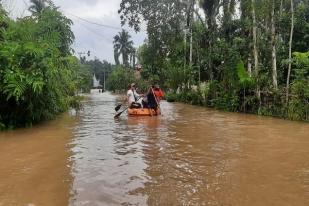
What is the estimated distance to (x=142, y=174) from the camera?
7.59 metres

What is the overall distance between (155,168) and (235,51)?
18.9 metres

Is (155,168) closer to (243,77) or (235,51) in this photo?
(243,77)

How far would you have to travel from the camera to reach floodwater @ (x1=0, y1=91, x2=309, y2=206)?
6109 millimetres

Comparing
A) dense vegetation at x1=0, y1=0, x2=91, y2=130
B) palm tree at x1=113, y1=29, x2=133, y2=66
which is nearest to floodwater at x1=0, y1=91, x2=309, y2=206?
dense vegetation at x1=0, y1=0, x2=91, y2=130

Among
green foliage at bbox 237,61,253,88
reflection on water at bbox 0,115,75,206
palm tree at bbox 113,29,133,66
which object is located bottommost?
reflection on water at bbox 0,115,75,206

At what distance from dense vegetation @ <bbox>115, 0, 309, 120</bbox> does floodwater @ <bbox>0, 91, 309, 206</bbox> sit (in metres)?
6.33

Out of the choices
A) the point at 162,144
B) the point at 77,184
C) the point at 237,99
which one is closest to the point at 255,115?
the point at 237,99

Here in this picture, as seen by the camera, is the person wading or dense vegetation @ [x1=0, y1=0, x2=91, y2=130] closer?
dense vegetation @ [x1=0, y1=0, x2=91, y2=130]

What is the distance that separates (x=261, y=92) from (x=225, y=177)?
14.2 metres

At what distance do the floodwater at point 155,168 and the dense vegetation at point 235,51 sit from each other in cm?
633

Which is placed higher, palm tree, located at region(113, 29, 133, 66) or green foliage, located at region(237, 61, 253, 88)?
palm tree, located at region(113, 29, 133, 66)

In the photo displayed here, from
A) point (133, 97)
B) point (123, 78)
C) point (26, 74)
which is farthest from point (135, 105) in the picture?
point (123, 78)

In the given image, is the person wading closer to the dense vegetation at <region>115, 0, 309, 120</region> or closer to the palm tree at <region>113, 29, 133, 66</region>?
the dense vegetation at <region>115, 0, 309, 120</region>

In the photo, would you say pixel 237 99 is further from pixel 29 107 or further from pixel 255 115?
pixel 29 107
